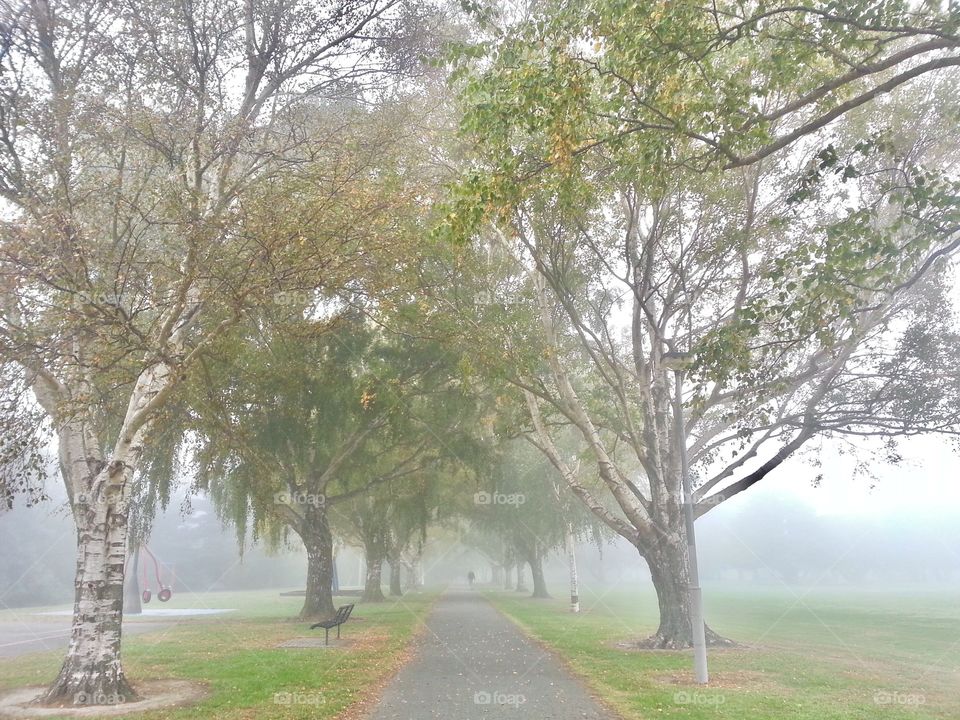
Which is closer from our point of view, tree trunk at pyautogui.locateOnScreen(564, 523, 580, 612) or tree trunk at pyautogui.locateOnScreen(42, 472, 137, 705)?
tree trunk at pyautogui.locateOnScreen(42, 472, 137, 705)

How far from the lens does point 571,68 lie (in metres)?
7.51

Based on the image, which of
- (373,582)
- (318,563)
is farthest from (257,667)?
(373,582)

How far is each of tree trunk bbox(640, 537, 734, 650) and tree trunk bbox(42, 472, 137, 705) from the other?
11660 millimetres

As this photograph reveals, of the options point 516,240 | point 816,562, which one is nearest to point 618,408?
point 516,240

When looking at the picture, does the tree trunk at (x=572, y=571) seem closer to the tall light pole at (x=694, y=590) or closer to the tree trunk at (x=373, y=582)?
the tree trunk at (x=373, y=582)

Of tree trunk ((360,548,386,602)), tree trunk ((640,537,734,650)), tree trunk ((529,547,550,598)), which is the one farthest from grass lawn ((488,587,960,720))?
tree trunk ((529,547,550,598))

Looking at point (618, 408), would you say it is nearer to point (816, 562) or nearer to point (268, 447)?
point (268, 447)

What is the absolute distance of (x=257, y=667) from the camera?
12852 millimetres

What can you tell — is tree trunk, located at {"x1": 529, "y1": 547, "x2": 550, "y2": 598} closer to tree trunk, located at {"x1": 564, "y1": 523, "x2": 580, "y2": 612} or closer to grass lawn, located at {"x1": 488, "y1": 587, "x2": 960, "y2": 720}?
tree trunk, located at {"x1": 564, "y1": 523, "x2": 580, "y2": 612}

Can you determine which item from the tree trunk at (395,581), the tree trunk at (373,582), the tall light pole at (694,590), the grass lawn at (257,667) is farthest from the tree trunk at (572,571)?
the tall light pole at (694,590)

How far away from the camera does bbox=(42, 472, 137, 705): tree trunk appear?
9.96 meters

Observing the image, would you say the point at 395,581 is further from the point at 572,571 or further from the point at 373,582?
the point at 572,571

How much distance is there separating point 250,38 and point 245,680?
10445 millimetres

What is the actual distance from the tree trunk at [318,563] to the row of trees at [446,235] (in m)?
3.24
